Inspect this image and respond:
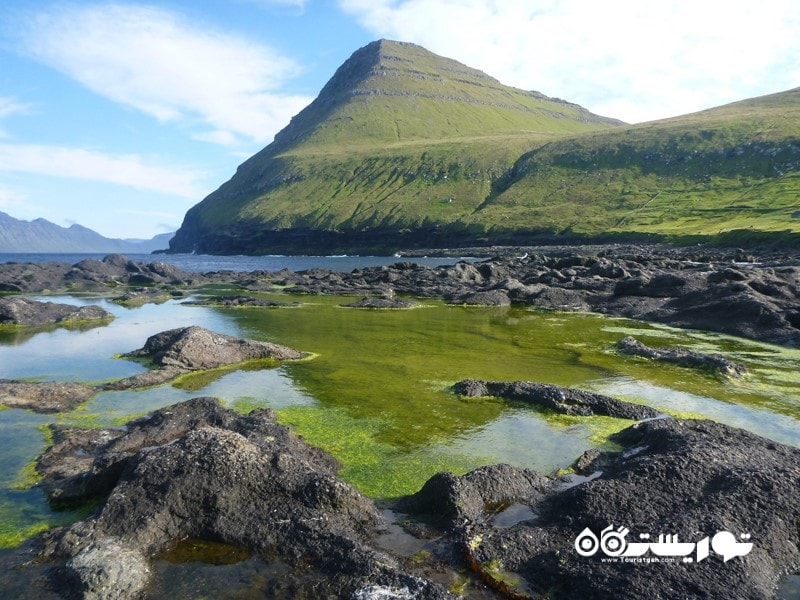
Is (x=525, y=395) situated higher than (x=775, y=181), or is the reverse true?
(x=775, y=181)

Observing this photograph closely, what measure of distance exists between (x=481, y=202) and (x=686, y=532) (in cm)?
18125

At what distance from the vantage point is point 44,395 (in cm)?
1628

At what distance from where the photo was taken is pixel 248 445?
31.9ft

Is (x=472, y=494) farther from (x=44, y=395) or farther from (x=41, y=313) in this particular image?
(x=41, y=313)

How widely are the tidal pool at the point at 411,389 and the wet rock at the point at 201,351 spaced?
0.91m

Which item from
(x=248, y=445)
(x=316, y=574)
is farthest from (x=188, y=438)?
(x=316, y=574)

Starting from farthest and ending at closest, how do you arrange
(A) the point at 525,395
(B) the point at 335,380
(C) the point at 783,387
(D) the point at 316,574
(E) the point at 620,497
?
1. (B) the point at 335,380
2. (C) the point at 783,387
3. (A) the point at 525,395
4. (E) the point at 620,497
5. (D) the point at 316,574

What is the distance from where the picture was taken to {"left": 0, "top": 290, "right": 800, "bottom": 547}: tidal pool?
12.1 meters

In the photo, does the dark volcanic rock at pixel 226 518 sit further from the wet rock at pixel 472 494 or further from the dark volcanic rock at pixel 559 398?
the dark volcanic rock at pixel 559 398

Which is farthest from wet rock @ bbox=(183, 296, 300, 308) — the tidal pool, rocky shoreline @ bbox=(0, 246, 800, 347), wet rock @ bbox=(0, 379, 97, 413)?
wet rock @ bbox=(0, 379, 97, 413)

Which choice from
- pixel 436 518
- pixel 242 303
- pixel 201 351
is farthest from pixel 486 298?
pixel 436 518

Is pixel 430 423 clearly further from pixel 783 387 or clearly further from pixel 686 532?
pixel 783 387

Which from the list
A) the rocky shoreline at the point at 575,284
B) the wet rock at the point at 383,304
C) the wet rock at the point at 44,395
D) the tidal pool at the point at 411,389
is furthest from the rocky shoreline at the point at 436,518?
the wet rock at the point at 383,304

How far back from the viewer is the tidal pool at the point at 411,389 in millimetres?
12078
